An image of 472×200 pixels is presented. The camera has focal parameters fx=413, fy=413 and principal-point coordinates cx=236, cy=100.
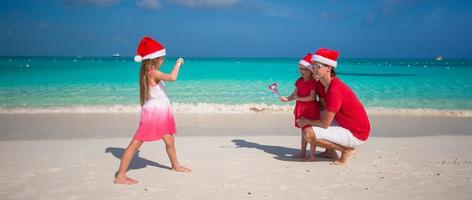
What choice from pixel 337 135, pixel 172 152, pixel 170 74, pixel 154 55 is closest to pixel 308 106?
pixel 337 135

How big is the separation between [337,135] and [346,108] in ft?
1.09

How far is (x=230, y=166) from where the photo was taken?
16.0 feet

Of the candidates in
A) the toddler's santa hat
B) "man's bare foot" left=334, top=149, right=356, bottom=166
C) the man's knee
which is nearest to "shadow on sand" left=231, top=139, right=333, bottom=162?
"man's bare foot" left=334, top=149, right=356, bottom=166

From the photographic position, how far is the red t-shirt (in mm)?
4637

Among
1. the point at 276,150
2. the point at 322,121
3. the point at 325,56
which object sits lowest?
the point at 276,150

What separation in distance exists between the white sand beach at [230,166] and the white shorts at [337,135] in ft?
1.00

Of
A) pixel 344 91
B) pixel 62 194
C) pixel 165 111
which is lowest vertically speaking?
pixel 62 194

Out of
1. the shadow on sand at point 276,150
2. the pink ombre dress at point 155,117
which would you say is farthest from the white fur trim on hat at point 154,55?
the shadow on sand at point 276,150

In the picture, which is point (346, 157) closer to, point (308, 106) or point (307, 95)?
point (308, 106)

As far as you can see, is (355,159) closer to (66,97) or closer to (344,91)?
(344,91)

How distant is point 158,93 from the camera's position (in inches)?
167

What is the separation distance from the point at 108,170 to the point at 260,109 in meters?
8.18

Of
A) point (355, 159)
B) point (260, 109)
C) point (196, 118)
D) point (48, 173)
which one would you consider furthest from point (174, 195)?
point (260, 109)

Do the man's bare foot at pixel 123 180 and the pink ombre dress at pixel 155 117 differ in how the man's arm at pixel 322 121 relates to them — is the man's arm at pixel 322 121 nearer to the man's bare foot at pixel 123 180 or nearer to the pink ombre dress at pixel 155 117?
the pink ombre dress at pixel 155 117
